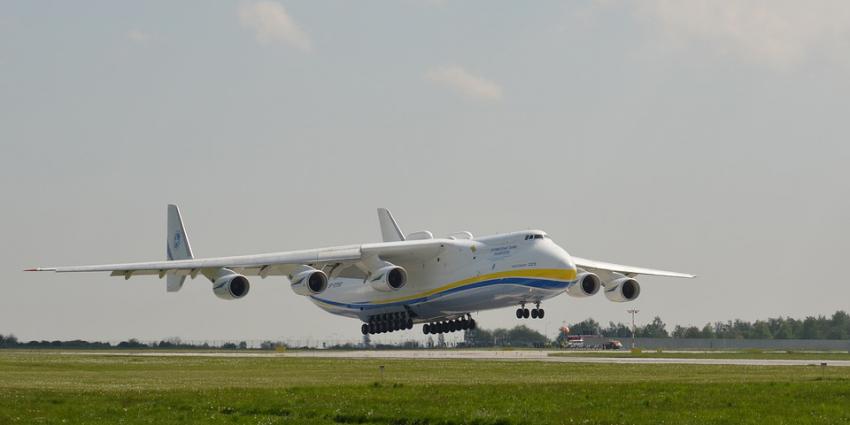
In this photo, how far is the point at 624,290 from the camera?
53094 millimetres

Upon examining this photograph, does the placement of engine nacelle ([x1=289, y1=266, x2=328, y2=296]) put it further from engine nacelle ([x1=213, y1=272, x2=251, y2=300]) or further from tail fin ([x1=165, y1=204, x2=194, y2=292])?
tail fin ([x1=165, y1=204, x2=194, y2=292])

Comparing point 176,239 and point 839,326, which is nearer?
point 176,239

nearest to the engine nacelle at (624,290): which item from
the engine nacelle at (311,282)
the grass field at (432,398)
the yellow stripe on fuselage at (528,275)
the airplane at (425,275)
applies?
the airplane at (425,275)

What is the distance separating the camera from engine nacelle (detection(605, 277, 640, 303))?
53062 mm

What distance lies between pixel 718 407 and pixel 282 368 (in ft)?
68.4

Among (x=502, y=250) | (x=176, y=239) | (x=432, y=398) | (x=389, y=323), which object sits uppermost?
(x=176, y=239)

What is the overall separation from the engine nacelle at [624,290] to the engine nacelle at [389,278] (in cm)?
980

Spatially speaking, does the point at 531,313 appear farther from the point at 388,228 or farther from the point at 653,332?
the point at 653,332

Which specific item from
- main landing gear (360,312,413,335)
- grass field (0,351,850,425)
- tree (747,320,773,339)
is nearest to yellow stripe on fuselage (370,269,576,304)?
main landing gear (360,312,413,335)

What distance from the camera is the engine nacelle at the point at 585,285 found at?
169ft

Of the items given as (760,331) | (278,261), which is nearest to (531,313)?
(278,261)

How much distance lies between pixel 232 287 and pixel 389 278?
6.58 m

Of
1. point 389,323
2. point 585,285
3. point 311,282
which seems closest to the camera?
point 311,282

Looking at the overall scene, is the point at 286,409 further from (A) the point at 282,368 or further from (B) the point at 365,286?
(B) the point at 365,286
